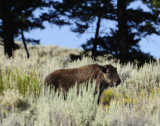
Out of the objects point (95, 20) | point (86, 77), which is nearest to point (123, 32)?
point (95, 20)

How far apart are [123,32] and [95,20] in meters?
2.53

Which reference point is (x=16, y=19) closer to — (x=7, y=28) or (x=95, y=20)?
(x=7, y=28)

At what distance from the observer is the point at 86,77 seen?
5590 millimetres

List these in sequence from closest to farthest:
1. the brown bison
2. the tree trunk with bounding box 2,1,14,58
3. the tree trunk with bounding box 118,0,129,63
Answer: the brown bison → the tree trunk with bounding box 118,0,129,63 → the tree trunk with bounding box 2,1,14,58

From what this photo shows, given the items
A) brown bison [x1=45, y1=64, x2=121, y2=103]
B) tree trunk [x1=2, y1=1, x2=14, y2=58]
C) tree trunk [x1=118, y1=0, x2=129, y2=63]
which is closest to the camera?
brown bison [x1=45, y1=64, x2=121, y2=103]

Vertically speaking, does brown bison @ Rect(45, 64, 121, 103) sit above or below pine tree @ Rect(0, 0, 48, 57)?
below

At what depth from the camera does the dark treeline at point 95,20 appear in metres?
15.1

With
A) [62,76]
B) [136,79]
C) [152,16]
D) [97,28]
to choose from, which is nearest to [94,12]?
[97,28]

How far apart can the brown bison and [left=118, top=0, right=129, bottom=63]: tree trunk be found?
9.28m

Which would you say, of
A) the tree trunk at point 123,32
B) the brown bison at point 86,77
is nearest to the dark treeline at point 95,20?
the tree trunk at point 123,32

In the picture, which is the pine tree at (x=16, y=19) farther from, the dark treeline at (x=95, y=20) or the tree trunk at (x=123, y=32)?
the tree trunk at (x=123, y=32)

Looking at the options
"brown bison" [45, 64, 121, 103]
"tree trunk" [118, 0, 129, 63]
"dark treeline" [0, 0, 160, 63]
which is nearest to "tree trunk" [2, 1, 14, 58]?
"dark treeline" [0, 0, 160, 63]

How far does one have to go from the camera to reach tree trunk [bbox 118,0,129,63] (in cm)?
1490

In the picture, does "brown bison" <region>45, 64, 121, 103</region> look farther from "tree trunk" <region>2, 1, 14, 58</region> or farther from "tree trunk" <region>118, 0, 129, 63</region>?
"tree trunk" <region>2, 1, 14, 58</region>
